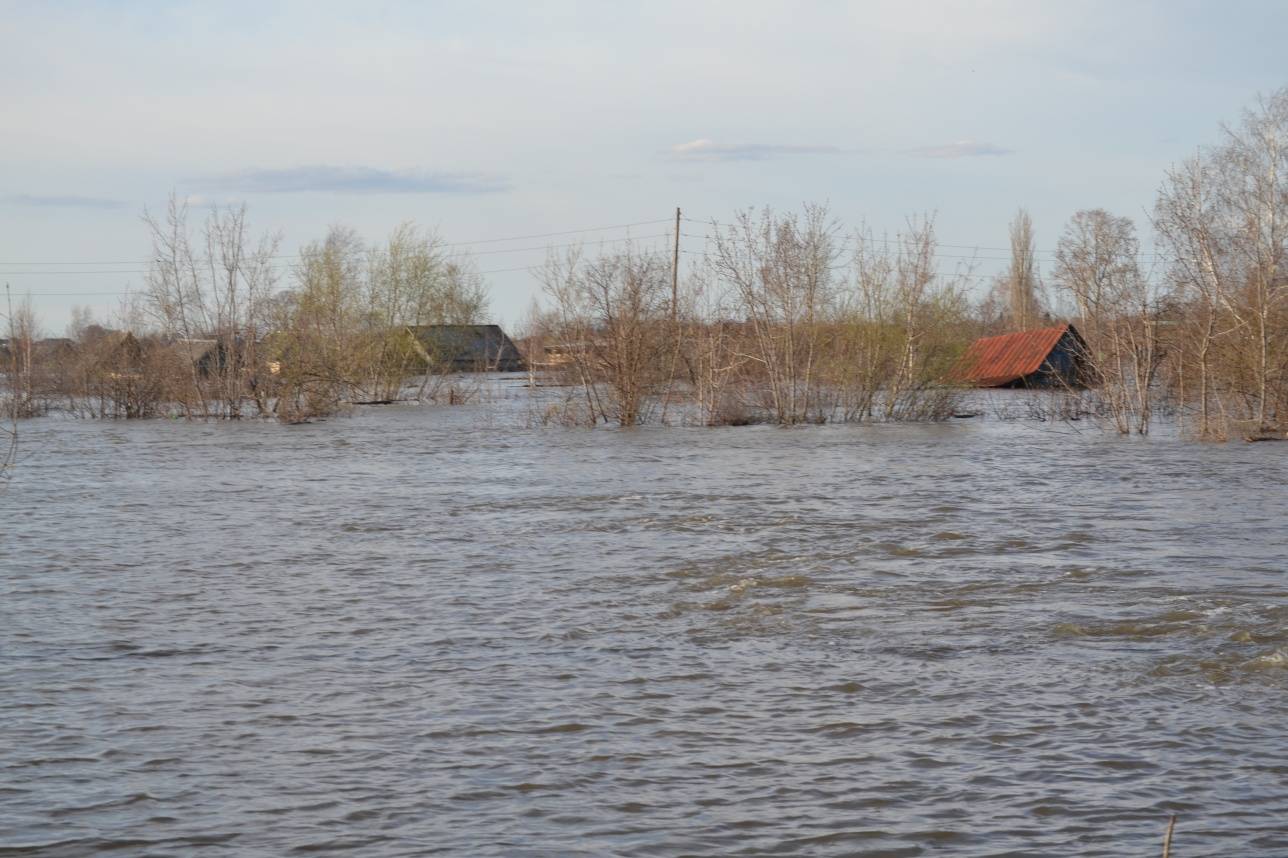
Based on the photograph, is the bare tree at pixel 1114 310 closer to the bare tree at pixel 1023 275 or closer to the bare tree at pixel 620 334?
the bare tree at pixel 620 334

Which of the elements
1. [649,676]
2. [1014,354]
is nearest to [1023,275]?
[1014,354]

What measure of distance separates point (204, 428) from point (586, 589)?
28356mm

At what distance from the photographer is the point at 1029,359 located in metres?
58.6

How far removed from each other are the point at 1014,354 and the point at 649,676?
179 feet

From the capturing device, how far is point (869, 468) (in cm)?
2366

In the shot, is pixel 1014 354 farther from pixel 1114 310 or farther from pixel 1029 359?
pixel 1114 310

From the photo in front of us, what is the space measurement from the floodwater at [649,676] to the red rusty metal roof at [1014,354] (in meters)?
40.1

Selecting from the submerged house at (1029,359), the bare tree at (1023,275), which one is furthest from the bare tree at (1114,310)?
the bare tree at (1023,275)

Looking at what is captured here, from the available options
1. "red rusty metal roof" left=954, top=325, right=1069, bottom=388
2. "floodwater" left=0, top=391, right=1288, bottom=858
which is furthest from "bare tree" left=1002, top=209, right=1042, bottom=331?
"floodwater" left=0, top=391, right=1288, bottom=858

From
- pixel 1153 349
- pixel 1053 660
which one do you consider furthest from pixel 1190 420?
pixel 1053 660

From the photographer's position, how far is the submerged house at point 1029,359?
185ft

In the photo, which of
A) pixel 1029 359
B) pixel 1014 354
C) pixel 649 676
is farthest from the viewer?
pixel 1014 354

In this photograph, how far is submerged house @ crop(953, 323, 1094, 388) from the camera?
5638 cm

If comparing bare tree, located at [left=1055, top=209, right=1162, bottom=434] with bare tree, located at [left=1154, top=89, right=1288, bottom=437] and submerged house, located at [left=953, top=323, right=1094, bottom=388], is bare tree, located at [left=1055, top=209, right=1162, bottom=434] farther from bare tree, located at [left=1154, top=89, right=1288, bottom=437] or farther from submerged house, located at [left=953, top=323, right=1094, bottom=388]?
submerged house, located at [left=953, top=323, right=1094, bottom=388]
